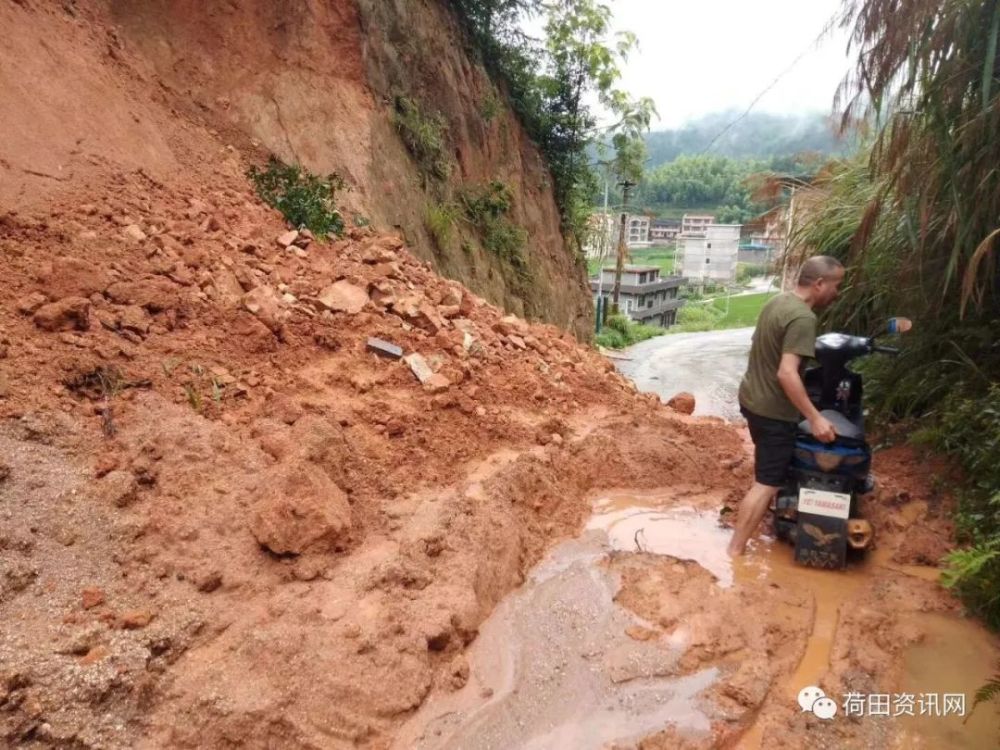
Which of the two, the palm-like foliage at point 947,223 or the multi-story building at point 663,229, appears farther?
the multi-story building at point 663,229

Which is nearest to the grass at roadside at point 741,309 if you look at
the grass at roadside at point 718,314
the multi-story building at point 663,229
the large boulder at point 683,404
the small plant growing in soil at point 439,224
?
the grass at roadside at point 718,314

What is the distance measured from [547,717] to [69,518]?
1.96 meters

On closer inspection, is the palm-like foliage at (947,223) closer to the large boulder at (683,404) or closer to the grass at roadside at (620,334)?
the large boulder at (683,404)

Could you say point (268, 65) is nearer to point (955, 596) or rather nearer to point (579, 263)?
point (955, 596)

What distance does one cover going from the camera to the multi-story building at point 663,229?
6719 centimetres

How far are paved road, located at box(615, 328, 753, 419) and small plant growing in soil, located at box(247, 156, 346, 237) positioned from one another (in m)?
5.32

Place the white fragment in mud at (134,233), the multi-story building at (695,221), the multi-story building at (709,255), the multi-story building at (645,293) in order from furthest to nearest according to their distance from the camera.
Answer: the multi-story building at (695,221) → the multi-story building at (709,255) → the multi-story building at (645,293) → the white fragment in mud at (134,233)

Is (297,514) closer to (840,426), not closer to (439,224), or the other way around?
(840,426)

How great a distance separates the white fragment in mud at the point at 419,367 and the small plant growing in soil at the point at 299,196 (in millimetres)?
1875

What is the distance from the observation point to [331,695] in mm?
2256

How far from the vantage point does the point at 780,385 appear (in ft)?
11.6

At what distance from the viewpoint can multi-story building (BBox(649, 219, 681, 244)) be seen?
67.2m

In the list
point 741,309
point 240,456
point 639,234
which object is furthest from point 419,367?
point 639,234

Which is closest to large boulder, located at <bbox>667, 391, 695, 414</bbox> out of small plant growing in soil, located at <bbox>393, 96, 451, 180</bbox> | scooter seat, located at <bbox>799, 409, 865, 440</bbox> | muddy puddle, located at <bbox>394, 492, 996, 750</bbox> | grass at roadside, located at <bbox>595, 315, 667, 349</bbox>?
scooter seat, located at <bbox>799, 409, 865, 440</bbox>
